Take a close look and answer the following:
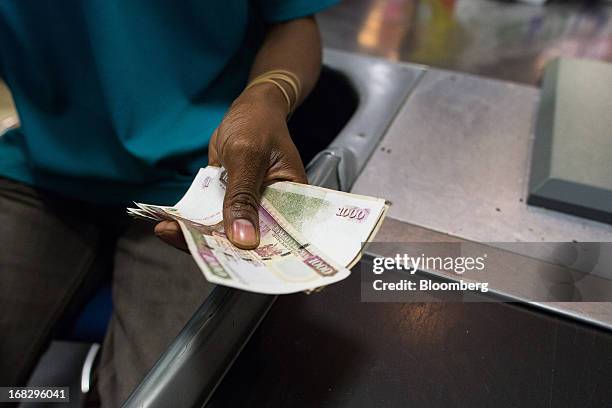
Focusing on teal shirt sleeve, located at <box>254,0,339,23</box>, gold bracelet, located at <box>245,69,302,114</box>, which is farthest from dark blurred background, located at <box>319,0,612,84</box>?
gold bracelet, located at <box>245,69,302,114</box>

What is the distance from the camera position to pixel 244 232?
0.52 meters

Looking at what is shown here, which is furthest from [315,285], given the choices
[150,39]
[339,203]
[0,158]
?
[0,158]

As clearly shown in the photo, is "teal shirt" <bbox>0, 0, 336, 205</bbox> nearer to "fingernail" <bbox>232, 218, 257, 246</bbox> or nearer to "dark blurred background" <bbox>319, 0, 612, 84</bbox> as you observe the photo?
"fingernail" <bbox>232, 218, 257, 246</bbox>

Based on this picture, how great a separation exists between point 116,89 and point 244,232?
376 mm

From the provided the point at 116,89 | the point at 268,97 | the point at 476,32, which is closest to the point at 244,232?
the point at 268,97

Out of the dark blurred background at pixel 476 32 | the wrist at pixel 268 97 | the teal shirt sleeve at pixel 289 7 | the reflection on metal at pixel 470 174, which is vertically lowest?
the reflection on metal at pixel 470 174

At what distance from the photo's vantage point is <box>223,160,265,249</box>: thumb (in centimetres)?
52

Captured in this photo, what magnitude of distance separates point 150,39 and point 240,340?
0.49 m

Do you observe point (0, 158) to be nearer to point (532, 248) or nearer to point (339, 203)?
point (339, 203)

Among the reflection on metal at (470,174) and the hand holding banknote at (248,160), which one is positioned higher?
the hand holding banknote at (248,160)

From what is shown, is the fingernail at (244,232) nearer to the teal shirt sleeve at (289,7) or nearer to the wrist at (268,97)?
the wrist at (268,97)

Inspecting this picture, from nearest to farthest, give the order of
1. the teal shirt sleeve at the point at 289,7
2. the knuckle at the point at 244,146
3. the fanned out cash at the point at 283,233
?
the fanned out cash at the point at 283,233
the knuckle at the point at 244,146
the teal shirt sleeve at the point at 289,7

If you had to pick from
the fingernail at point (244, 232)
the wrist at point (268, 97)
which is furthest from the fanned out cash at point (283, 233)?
the wrist at point (268, 97)

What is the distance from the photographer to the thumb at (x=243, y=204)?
52cm
